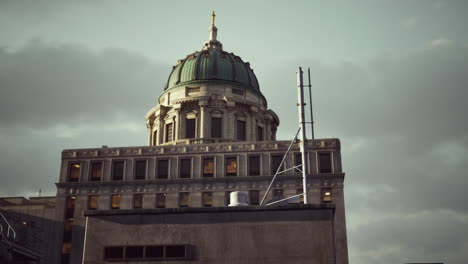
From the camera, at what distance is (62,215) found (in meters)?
69.5

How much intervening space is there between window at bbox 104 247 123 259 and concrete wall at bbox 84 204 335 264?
25 centimetres

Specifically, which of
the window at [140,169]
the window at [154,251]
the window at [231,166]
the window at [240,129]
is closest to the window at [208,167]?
the window at [231,166]

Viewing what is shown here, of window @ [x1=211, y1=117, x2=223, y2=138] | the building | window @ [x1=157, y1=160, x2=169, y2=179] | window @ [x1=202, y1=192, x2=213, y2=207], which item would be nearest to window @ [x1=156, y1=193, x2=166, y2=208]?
the building

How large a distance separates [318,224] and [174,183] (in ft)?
147

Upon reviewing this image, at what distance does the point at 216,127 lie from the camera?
84.6 meters

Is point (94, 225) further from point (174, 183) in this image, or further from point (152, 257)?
point (174, 183)

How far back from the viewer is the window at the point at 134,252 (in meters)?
26.7

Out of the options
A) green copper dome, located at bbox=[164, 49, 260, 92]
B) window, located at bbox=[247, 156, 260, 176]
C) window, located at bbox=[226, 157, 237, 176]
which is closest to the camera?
window, located at bbox=[247, 156, 260, 176]

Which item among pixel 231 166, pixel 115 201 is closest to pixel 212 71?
pixel 231 166

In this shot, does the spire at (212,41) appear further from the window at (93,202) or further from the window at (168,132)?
the window at (93,202)

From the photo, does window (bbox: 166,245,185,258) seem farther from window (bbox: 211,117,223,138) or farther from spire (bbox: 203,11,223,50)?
spire (bbox: 203,11,223,50)

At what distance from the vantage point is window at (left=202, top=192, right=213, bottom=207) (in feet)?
222

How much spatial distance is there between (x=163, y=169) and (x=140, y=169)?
9.85 feet

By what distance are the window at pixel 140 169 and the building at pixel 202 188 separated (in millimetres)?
132
